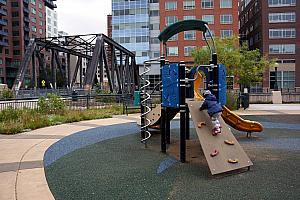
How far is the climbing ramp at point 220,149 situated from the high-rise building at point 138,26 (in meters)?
69.6

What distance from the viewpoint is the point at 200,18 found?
70.9 metres

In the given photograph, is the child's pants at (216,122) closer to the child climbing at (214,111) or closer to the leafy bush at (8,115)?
the child climbing at (214,111)

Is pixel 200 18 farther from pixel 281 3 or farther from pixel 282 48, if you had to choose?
pixel 282 48

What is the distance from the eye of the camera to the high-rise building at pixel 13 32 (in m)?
91.4

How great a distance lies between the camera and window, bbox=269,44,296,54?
239 feet

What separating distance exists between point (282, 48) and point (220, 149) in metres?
73.7

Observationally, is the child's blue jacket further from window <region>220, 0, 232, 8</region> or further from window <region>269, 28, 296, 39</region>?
window <region>269, 28, 296, 39</region>

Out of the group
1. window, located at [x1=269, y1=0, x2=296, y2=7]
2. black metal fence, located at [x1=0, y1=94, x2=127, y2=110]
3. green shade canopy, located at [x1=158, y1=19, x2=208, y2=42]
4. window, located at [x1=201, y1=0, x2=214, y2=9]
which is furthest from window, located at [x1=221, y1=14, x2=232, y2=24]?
green shade canopy, located at [x1=158, y1=19, x2=208, y2=42]

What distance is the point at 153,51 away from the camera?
77.4 m

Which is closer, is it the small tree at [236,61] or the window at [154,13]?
the small tree at [236,61]

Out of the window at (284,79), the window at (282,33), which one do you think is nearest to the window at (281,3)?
the window at (282,33)

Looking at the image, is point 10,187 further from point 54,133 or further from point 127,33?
point 127,33

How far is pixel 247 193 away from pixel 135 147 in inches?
185

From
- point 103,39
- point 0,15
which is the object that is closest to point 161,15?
point 103,39
